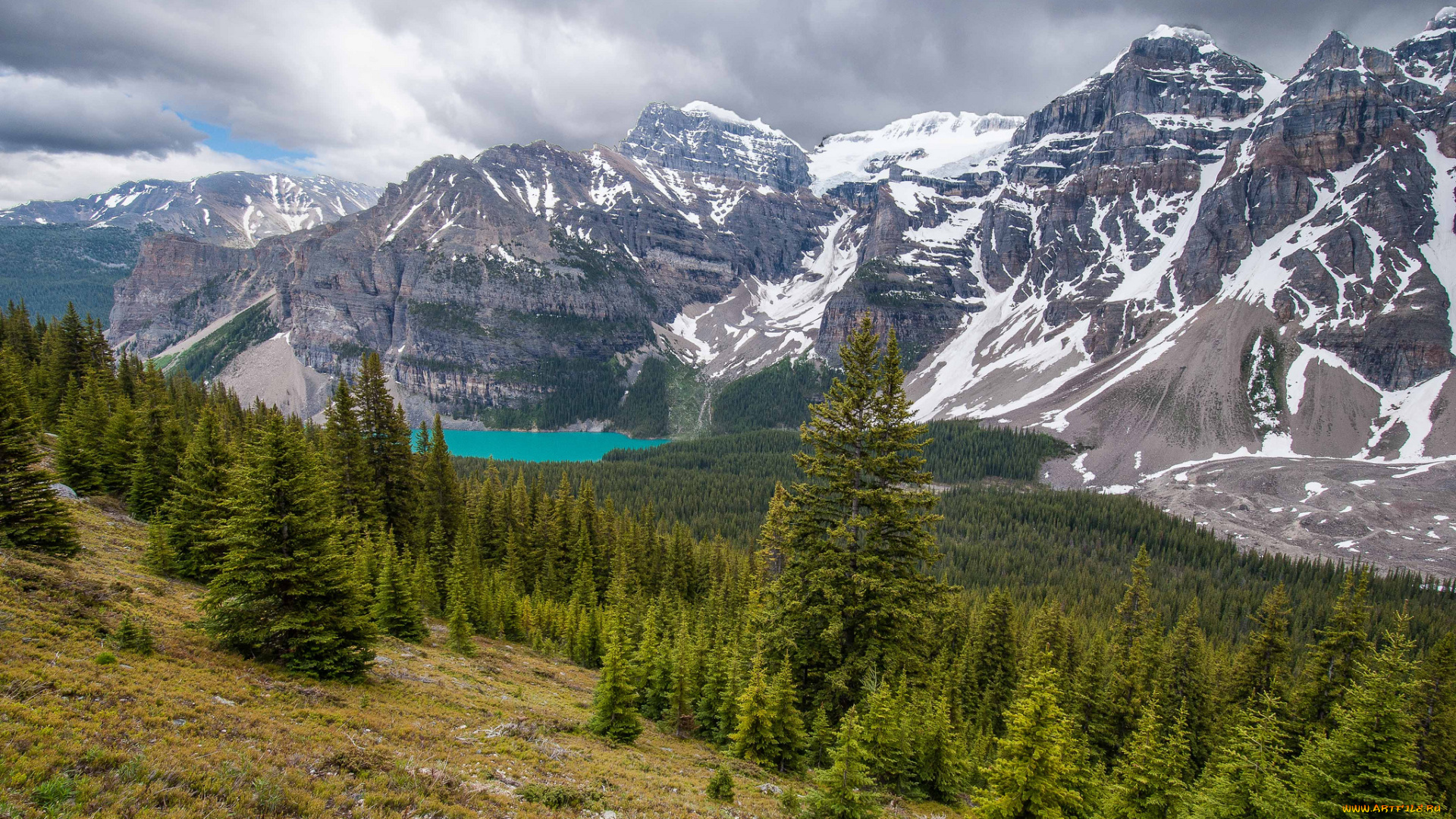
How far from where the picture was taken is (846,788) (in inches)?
471

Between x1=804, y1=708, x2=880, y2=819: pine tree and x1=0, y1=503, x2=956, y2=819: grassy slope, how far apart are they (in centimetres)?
250

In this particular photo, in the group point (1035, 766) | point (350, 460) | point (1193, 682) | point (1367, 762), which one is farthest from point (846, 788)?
point (350, 460)

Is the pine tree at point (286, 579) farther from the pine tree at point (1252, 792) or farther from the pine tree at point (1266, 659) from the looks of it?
the pine tree at point (1266, 659)

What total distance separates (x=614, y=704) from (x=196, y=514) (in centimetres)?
2070

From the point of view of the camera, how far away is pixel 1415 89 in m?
199

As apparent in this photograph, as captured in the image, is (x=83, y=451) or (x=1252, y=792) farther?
(x=83, y=451)

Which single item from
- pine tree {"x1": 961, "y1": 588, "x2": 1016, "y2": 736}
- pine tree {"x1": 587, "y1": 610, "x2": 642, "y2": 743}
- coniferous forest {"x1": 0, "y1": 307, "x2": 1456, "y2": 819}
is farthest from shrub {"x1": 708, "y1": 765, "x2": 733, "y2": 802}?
pine tree {"x1": 961, "y1": 588, "x2": 1016, "y2": 736}

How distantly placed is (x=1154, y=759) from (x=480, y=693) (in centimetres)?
1996

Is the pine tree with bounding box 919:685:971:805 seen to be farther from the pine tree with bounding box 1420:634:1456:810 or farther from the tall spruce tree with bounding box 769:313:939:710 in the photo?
the pine tree with bounding box 1420:634:1456:810

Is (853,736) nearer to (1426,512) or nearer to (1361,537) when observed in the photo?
(1361,537)

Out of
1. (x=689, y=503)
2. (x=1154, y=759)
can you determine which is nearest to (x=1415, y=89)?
(x=689, y=503)

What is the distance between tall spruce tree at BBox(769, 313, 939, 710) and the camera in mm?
16516

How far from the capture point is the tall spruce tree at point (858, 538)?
54.2ft

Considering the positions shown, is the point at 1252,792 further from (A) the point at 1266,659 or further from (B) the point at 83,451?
(B) the point at 83,451
